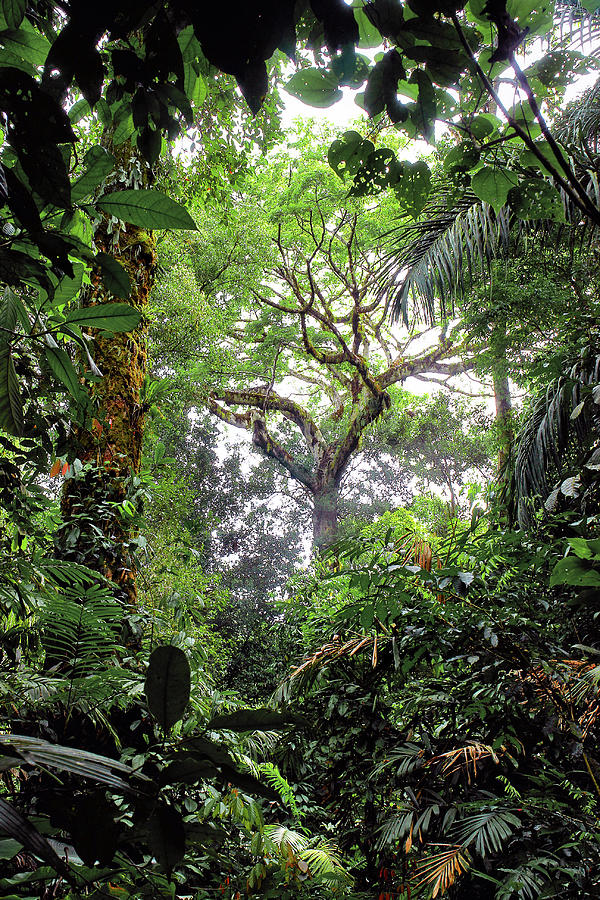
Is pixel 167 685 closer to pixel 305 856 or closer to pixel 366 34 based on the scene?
pixel 366 34

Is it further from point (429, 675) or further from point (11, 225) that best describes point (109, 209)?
point (429, 675)

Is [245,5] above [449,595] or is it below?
above

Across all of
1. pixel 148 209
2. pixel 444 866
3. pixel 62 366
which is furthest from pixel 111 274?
pixel 444 866

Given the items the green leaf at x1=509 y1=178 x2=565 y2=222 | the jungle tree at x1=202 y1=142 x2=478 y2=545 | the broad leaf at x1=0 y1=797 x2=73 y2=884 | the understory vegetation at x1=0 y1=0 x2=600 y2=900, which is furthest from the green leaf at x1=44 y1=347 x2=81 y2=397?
the jungle tree at x1=202 y1=142 x2=478 y2=545

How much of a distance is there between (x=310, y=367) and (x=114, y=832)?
38.0 ft

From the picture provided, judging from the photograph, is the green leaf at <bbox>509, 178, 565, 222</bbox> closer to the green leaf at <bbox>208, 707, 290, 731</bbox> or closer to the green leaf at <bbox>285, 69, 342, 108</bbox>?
the green leaf at <bbox>285, 69, 342, 108</bbox>

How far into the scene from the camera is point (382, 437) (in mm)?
12797

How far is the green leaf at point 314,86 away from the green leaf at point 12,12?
0.30 meters

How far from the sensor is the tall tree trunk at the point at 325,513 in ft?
38.1

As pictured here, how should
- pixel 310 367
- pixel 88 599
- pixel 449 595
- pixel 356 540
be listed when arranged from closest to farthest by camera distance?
pixel 88 599 → pixel 449 595 → pixel 356 540 → pixel 310 367

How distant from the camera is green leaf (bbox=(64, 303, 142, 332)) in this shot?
70cm

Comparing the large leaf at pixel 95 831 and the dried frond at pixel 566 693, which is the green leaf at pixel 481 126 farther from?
the dried frond at pixel 566 693

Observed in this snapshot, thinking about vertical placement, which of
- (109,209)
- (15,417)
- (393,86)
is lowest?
(15,417)

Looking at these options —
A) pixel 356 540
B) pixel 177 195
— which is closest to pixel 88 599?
pixel 356 540
